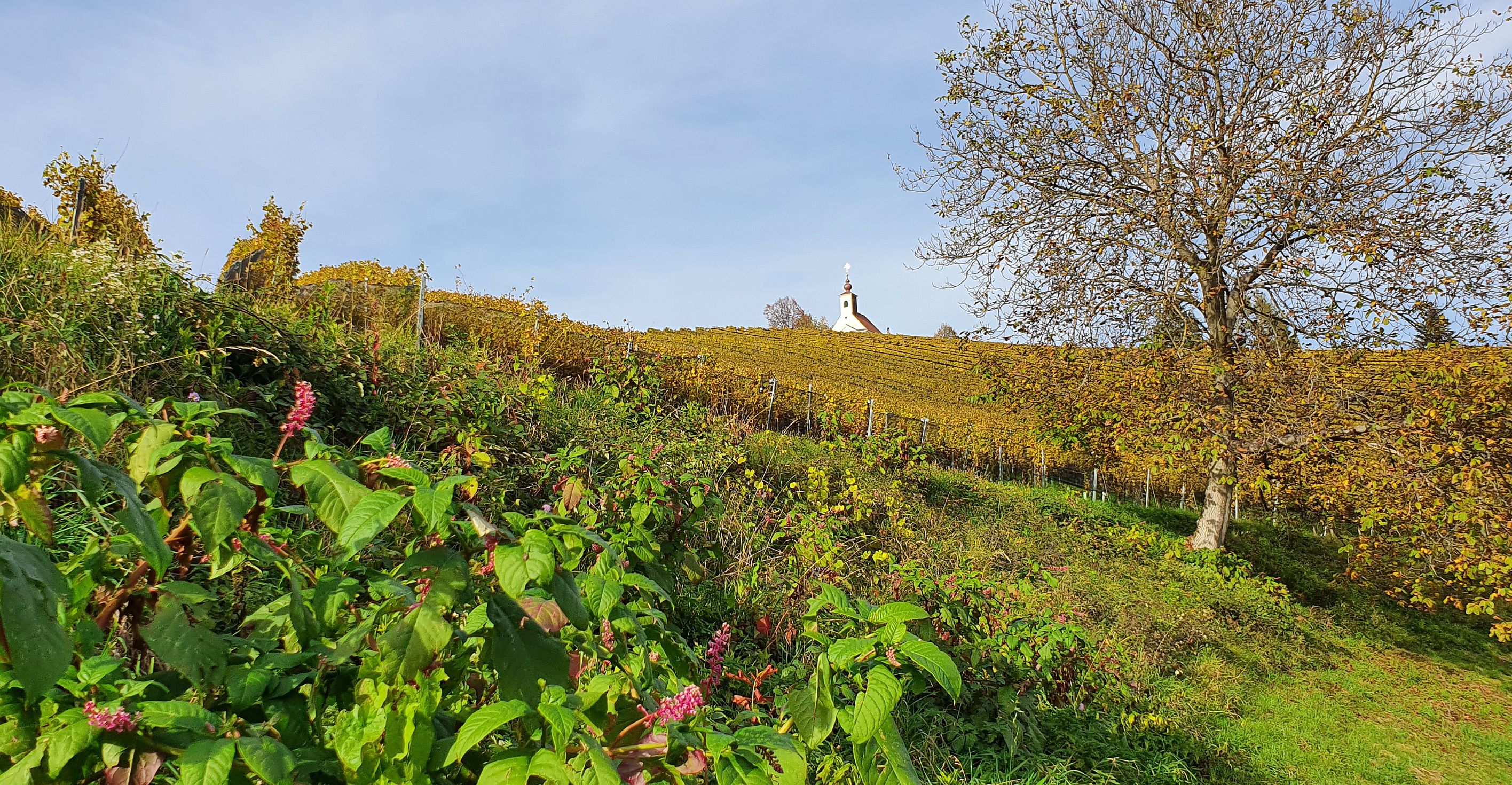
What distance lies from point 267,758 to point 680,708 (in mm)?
558

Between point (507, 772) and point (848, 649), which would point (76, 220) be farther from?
point (848, 649)

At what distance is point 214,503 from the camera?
0.97 metres

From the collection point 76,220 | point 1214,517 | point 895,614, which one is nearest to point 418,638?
point 895,614

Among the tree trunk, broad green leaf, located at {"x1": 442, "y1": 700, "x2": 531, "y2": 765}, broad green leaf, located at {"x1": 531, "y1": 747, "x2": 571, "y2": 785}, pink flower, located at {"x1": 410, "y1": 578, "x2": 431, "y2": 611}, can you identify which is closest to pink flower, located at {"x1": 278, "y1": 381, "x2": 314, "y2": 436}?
pink flower, located at {"x1": 410, "y1": 578, "x2": 431, "y2": 611}

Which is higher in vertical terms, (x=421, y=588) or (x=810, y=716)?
(x=421, y=588)

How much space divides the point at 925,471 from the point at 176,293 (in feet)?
29.2

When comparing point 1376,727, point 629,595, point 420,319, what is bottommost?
point 1376,727

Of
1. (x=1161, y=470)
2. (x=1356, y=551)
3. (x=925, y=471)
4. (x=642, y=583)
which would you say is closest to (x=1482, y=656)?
(x=1356, y=551)

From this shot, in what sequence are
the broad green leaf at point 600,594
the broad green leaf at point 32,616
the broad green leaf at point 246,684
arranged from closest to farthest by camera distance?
the broad green leaf at point 32,616 < the broad green leaf at point 246,684 < the broad green leaf at point 600,594

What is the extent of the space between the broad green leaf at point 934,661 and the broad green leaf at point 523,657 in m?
0.58

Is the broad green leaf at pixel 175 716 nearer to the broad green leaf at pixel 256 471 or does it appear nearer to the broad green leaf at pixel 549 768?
the broad green leaf at pixel 256 471

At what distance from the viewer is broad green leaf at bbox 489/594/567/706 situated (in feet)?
3.32

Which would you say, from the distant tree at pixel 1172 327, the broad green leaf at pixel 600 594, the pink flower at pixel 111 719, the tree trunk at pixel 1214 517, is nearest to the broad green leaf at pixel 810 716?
the broad green leaf at pixel 600 594

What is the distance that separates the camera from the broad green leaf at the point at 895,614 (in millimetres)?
1308
